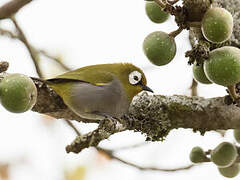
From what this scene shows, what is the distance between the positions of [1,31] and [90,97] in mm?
906

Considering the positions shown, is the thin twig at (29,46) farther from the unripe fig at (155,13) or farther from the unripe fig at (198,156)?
the unripe fig at (198,156)

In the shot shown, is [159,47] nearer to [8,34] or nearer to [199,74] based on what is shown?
[199,74]

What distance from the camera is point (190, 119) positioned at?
2051mm

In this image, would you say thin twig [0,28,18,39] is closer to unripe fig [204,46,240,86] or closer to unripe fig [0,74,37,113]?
unripe fig [0,74,37,113]

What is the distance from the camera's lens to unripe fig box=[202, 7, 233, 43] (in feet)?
4.89

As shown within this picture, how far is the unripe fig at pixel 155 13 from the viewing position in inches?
81.3

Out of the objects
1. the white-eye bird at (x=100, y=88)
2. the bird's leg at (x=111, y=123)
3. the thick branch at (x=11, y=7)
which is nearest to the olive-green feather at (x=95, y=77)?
the white-eye bird at (x=100, y=88)

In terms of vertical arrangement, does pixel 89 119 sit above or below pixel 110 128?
below

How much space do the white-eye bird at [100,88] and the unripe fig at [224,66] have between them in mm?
598

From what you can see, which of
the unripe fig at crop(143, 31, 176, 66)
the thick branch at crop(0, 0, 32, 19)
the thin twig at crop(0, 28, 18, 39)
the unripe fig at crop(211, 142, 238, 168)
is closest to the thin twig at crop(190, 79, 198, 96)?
the unripe fig at crop(211, 142, 238, 168)

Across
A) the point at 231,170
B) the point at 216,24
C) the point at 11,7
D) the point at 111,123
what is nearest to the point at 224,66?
the point at 216,24

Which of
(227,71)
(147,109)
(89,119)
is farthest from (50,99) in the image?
(227,71)

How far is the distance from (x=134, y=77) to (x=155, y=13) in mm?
692

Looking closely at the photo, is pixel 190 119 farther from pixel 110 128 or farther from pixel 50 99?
pixel 50 99
